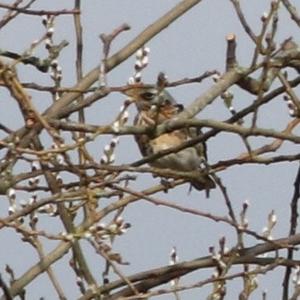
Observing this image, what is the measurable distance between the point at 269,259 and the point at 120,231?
Result: 543 millimetres

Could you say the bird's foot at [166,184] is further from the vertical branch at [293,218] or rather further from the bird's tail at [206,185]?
the vertical branch at [293,218]

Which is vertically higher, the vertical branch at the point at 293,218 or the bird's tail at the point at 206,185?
the bird's tail at the point at 206,185

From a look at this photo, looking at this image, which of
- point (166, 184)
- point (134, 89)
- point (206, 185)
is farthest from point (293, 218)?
point (134, 89)

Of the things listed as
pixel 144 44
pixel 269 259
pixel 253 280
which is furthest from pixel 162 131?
pixel 253 280

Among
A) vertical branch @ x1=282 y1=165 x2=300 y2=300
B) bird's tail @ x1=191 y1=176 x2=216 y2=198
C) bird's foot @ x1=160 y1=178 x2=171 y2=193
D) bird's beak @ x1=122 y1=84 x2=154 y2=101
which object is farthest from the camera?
bird's tail @ x1=191 y1=176 x2=216 y2=198

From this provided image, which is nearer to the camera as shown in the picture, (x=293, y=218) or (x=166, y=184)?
(x=293, y=218)

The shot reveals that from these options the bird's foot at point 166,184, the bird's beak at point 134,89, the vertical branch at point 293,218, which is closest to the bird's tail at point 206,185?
the bird's foot at point 166,184

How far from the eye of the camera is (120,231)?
4.11 meters

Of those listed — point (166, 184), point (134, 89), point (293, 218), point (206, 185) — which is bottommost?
point (293, 218)

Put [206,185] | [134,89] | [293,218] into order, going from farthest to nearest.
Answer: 1. [206,185]
2. [293,218]
3. [134,89]

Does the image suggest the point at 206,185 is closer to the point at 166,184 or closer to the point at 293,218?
the point at 166,184

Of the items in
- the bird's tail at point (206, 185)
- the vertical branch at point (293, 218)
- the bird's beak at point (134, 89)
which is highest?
the bird's tail at point (206, 185)

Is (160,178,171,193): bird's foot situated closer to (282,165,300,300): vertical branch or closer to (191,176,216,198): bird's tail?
(191,176,216,198): bird's tail

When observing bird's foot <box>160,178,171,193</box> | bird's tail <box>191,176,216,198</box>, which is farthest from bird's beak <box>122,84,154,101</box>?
bird's tail <box>191,176,216,198</box>
